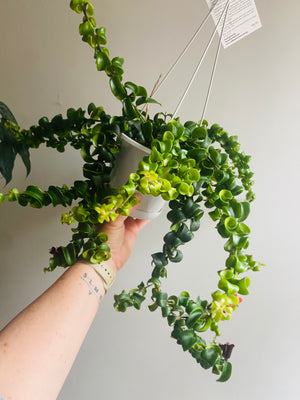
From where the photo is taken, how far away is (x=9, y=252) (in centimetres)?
92

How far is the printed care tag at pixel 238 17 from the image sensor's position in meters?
0.74

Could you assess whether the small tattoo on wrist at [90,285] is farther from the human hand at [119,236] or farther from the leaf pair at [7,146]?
the leaf pair at [7,146]

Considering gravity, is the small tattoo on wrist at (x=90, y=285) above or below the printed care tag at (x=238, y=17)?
below

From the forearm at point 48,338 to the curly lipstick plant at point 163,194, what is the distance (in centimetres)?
5

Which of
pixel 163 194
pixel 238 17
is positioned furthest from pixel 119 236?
pixel 238 17

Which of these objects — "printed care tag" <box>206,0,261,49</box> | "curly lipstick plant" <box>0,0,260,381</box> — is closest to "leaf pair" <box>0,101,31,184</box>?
"curly lipstick plant" <box>0,0,260,381</box>

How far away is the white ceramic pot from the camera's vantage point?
0.54 metres

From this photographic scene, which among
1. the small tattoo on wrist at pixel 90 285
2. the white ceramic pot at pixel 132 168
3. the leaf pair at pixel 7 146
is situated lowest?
the small tattoo on wrist at pixel 90 285

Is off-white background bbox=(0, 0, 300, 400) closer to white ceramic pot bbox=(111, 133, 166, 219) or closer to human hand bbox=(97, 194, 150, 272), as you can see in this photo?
human hand bbox=(97, 194, 150, 272)

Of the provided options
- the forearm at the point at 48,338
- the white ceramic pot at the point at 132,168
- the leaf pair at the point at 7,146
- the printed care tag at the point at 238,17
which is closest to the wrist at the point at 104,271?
the forearm at the point at 48,338

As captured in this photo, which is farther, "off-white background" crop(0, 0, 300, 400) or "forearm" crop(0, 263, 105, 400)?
"off-white background" crop(0, 0, 300, 400)

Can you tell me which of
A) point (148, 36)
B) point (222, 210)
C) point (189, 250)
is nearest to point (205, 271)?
point (189, 250)

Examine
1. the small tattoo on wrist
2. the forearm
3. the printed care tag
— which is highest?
the printed care tag

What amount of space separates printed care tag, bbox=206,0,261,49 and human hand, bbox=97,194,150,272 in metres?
0.53
